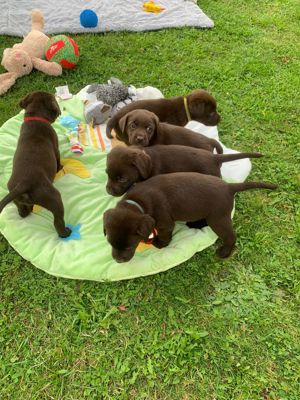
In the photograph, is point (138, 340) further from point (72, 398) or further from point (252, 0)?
point (252, 0)

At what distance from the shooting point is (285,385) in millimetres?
3139

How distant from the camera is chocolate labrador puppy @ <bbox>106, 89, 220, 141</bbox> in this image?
191 inches

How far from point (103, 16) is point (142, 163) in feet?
15.9

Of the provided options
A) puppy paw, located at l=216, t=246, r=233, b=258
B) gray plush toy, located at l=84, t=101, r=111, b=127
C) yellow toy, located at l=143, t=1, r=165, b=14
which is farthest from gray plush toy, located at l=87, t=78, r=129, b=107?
yellow toy, located at l=143, t=1, r=165, b=14

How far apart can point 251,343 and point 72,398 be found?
1567 mm

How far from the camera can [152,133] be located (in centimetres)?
429

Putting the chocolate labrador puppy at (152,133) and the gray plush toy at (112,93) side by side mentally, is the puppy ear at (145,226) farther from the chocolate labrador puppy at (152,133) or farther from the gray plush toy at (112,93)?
the gray plush toy at (112,93)

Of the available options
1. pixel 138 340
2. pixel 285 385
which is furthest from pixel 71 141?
pixel 285 385

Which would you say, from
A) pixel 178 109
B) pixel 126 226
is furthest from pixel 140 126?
pixel 126 226

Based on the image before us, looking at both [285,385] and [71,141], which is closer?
[285,385]

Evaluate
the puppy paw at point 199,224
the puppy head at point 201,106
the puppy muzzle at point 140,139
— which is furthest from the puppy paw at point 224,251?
the puppy head at point 201,106

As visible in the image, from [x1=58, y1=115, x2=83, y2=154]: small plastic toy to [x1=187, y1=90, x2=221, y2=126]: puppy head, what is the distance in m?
1.50

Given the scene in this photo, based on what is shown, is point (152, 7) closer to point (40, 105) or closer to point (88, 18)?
point (88, 18)

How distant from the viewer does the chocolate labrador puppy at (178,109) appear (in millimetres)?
4859
